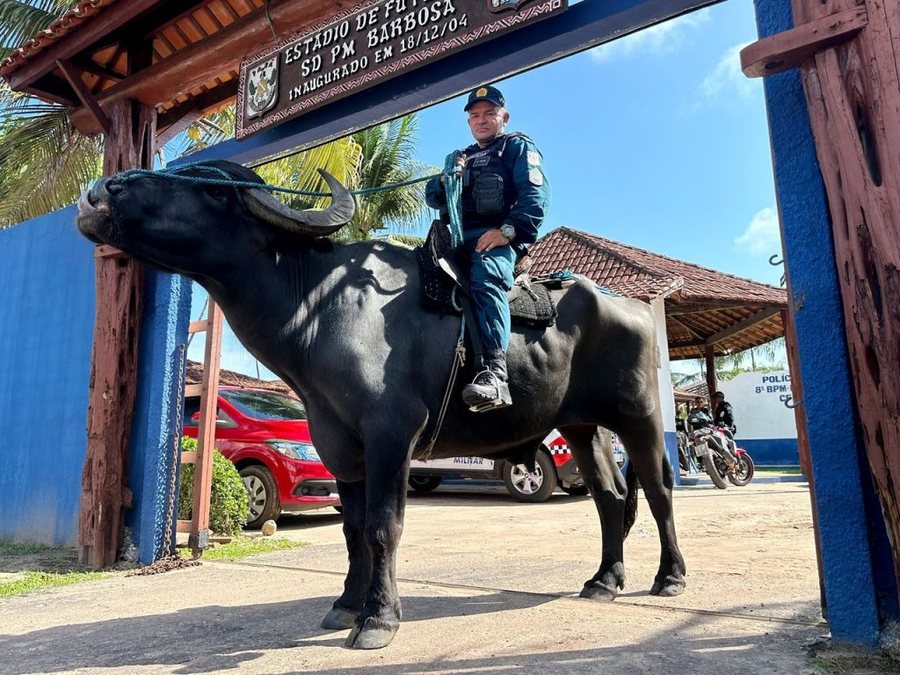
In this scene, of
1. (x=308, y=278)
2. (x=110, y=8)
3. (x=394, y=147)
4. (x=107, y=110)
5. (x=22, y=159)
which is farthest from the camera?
(x=394, y=147)

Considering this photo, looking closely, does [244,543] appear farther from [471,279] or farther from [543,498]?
[543,498]

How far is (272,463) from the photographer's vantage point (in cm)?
845

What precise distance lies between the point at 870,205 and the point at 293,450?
7288 millimetres

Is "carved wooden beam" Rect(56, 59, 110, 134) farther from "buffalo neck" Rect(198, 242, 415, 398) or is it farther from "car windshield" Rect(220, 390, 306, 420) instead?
"car windshield" Rect(220, 390, 306, 420)

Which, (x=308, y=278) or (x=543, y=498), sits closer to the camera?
(x=308, y=278)

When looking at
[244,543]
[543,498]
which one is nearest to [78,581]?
[244,543]

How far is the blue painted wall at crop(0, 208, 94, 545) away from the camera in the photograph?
629 cm

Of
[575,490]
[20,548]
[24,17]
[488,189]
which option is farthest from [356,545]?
[24,17]

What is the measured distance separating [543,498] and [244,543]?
18.7ft

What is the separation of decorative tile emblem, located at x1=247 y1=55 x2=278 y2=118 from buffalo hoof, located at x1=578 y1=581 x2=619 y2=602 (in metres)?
4.38

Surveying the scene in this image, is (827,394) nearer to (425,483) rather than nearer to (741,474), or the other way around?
(741,474)

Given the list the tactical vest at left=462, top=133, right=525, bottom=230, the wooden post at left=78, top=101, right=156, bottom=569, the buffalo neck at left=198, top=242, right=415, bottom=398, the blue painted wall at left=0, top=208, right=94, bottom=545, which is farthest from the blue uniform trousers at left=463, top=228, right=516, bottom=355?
the blue painted wall at left=0, top=208, right=94, bottom=545

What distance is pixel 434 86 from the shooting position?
15.7 feet

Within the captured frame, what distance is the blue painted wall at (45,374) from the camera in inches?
247
